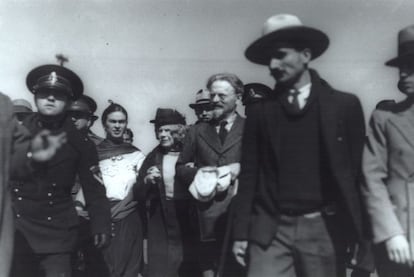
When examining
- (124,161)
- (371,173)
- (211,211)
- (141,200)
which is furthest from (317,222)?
(124,161)

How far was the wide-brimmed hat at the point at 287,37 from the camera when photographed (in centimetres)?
396

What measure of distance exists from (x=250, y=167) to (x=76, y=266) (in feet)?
11.8

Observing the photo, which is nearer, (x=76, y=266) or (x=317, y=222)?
(x=317, y=222)

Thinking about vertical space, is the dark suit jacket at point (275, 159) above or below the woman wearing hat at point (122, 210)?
above

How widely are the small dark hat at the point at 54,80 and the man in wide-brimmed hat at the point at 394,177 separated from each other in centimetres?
253

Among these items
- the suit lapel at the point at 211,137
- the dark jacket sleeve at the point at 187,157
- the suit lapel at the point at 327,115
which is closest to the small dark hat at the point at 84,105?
the dark jacket sleeve at the point at 187,157

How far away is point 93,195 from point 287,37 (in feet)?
7.59

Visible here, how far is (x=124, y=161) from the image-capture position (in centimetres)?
697

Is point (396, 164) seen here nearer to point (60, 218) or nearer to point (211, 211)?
point (211, 211)

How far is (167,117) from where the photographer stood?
670 centimetres

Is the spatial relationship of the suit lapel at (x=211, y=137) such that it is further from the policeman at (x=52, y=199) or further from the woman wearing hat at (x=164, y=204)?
the policeman at (x=52, y=199)

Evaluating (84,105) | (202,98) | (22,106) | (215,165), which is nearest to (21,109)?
(22,106)

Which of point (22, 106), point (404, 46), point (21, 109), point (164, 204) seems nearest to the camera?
point (404, 46)

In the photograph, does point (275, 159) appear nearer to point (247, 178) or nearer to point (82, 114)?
point (247, 178)
